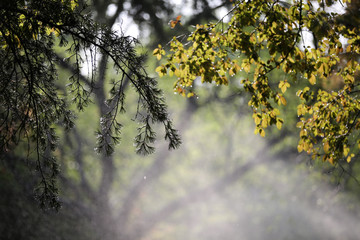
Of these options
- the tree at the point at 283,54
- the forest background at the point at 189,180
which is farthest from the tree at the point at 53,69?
the forest background at the point at 189,180

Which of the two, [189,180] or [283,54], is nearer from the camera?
[283,54]

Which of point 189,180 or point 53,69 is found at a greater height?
point 189,180

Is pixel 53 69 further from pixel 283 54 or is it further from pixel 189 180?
pixel 189 180

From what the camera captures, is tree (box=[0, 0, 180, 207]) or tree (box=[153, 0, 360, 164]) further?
tree (box=[153, 0, 360, 164])

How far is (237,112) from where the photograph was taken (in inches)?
601

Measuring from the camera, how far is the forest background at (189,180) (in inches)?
450

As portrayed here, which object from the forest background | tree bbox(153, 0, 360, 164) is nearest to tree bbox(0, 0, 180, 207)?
tree bbox(153, 0, 360, 164)

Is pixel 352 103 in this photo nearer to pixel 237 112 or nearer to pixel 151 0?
pixel 151 0

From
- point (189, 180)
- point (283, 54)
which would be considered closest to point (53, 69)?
point (283, 54)

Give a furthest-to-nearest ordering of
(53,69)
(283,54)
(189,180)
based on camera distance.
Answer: (189,180), (53,69), (283,54)

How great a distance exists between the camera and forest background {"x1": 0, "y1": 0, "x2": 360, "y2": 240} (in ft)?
37.5

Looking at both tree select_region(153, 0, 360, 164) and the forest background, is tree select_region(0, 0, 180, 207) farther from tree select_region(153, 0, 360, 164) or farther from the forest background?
the forest background

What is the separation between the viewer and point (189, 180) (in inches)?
755

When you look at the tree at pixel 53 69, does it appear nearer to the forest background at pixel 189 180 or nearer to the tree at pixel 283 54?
the tree at pixel 283 54
